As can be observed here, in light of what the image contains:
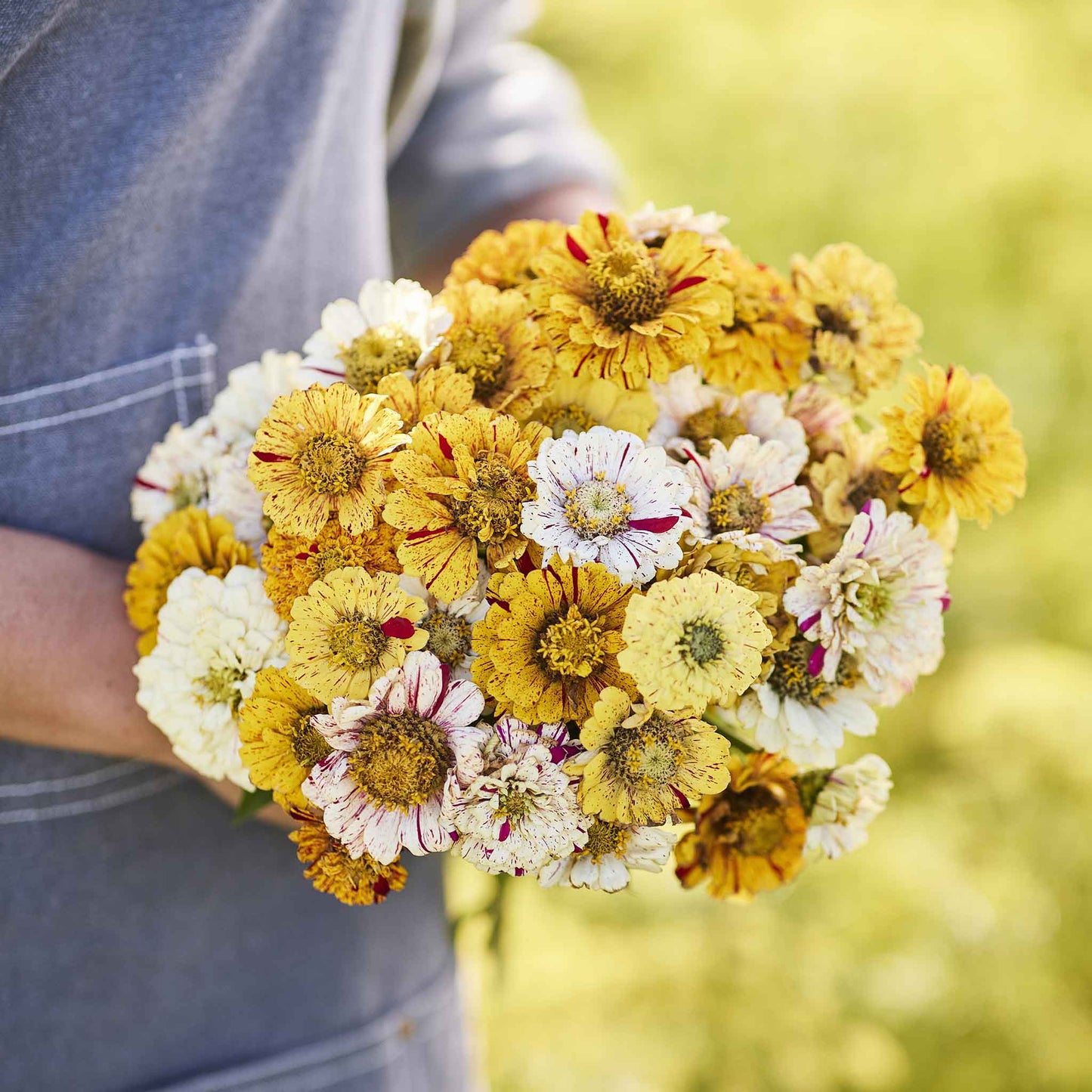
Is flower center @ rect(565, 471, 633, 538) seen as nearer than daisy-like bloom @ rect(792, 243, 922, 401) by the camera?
Yes

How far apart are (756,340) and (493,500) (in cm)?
18

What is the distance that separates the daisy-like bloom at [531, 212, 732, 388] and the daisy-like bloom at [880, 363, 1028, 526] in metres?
0.10

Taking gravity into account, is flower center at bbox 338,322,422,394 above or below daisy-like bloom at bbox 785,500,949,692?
above

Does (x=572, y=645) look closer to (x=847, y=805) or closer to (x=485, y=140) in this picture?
(x=847, y=805)

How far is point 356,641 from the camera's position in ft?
1.32

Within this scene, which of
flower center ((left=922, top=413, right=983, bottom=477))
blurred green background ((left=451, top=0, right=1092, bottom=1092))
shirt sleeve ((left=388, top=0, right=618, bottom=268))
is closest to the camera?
flower center ((left=922, top=413, right=983, bottom=477))

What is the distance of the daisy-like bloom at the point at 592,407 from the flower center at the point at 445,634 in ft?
0.34

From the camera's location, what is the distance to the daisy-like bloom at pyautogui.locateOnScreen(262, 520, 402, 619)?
421 millimetres

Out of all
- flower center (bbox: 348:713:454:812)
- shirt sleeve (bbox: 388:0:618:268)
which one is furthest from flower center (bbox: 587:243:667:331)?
shirt sleeve (bbox: 388:0:618:268)

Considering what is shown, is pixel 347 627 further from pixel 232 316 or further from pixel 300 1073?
pixel 300 1073

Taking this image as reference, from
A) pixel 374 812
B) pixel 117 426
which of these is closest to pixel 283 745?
pixel 374 812

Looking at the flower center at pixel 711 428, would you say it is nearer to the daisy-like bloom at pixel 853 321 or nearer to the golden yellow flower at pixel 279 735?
the daisy-like bloom at pixel 853 321

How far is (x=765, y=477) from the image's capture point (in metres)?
0.44

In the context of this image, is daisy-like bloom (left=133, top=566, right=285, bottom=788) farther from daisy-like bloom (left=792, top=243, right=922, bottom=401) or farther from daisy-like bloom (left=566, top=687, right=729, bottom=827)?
daisy-like bloom (left=792, top=243, right=922, bottom=401)
